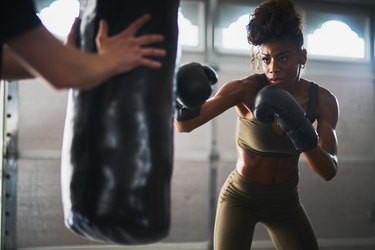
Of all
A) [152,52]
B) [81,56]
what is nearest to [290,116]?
[152,52]

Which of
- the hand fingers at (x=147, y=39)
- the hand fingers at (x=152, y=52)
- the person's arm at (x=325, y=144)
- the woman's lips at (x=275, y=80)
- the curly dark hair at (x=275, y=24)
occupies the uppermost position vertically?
the curly dark hair at (x=275, y=24)

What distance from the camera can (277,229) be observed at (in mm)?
2074

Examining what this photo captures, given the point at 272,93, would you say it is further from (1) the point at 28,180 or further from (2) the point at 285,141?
(1) the point at 28,180

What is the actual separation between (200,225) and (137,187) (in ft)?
8.01

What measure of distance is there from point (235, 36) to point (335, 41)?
0.94 metres

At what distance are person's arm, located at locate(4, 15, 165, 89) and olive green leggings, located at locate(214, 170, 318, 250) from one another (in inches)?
44.4

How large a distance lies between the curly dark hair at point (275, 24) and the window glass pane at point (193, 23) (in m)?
1.42

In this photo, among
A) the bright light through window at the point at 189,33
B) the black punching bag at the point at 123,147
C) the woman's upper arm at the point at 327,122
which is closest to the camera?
the black punching bag at the point at 123,147

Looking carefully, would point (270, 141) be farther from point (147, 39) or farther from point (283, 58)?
point (147, 39)

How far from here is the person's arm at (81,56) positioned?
1.01m

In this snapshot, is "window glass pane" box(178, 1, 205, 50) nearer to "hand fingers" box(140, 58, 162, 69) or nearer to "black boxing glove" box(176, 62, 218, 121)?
"black boxing glove" box(176, 62, 218, 121)

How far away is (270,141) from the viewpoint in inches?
82.2

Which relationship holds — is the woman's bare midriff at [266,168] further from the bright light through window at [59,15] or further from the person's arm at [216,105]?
the bright light through window at [59,15]

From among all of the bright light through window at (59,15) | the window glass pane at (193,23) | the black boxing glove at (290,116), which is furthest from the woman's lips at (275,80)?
the bright light through window at (59,15)
